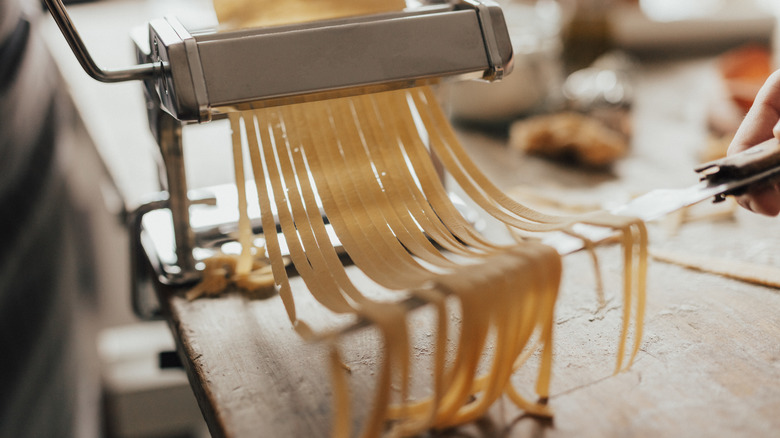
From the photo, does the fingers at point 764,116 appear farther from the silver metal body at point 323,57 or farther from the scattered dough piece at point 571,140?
the scattered dough piece at point 571,140

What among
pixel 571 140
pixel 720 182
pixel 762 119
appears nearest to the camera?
pixel 720 182

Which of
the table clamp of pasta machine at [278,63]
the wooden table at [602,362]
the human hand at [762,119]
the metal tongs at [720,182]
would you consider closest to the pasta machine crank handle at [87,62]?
the table clamp of pasta machine at [278,63]

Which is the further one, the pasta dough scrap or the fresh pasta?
the pasta dough scrap

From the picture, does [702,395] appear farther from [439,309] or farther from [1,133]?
[1,133]

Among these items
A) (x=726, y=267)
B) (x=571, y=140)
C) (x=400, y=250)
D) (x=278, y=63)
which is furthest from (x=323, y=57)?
(x=571, y=140)

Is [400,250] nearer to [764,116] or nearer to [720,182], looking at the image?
[720,182]

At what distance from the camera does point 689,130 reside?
123cm

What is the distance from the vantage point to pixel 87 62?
1.89 feet

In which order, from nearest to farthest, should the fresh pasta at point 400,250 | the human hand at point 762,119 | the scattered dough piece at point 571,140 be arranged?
the fresh pasta at point 400,250
the human hand at point 762,119
the scattered dough piece at point 571,140

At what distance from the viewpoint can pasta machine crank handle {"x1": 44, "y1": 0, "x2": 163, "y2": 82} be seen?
569 millimetres

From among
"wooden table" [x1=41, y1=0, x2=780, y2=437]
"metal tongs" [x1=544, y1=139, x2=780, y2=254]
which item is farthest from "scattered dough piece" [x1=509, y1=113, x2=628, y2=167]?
"metal tongs" [x1=544, y1=139, x2=780, y2=254]

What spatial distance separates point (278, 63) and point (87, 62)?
0.17 metres

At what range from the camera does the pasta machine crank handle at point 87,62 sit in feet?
1.87

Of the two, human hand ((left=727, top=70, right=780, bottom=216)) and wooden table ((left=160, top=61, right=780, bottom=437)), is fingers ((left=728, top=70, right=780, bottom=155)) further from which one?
wooden table ((left=160, top=61, right=780, bottom=437))
